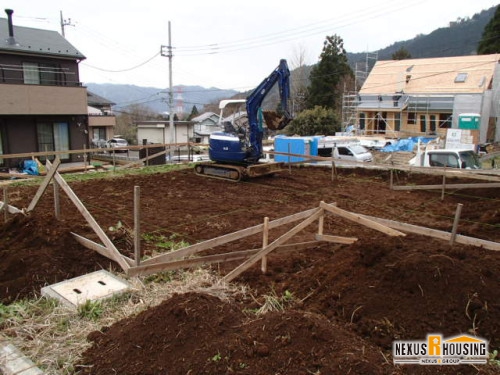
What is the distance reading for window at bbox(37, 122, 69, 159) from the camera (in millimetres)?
22297

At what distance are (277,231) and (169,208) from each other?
3.47 meters

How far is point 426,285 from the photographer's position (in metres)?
4.28

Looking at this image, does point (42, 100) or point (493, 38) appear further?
point (493, 38)

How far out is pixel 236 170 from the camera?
14867 mm

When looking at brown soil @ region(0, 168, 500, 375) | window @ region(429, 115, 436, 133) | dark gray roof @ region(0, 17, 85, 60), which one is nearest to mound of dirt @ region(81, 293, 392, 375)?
brown soil @ region(0, 168, 500, 375)

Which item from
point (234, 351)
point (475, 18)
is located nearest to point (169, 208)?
point (234, 351)

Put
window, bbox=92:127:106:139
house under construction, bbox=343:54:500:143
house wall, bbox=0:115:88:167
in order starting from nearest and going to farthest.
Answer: house wall, bbox=0:115:88:167 < house under construction, bbox=343:54:500:143 < window, bbox=92:127:106:139

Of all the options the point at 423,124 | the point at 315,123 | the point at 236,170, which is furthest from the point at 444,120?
the point at 236,170

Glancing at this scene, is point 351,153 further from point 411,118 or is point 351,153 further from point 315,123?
point 411,118

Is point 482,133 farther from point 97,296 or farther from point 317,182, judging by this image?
point 97,296

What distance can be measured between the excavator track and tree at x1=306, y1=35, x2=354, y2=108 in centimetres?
3641

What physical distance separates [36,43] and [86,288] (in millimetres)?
21431

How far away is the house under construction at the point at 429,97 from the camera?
34094 millimetres

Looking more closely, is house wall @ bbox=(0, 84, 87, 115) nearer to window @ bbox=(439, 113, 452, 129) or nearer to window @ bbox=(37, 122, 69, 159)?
window @ bbox=(37, 122, 69, 159)
